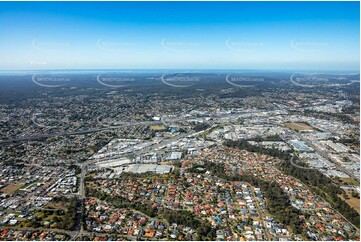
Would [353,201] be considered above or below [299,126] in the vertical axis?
below

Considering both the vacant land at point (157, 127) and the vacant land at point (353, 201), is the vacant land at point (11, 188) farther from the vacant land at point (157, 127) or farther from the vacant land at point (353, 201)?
the vacant land at point (353, 201)

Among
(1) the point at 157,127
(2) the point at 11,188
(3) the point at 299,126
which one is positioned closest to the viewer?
(2) the point at 11,188

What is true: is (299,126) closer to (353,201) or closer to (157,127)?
(157,127)

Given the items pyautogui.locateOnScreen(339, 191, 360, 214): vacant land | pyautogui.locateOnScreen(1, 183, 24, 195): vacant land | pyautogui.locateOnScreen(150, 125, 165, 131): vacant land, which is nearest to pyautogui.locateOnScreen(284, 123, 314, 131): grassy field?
pyautogui.locateOnScreen(150, 125, 165, 131): vacant land

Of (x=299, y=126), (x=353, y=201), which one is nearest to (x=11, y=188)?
(x=353, y=201)

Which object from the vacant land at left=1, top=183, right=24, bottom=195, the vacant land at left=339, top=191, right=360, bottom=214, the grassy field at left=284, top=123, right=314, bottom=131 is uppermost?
the grassy field at left=284, top=123, right=314, bottom=131

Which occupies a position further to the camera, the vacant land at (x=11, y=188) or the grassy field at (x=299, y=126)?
the grassy field at (x=299, y=126)

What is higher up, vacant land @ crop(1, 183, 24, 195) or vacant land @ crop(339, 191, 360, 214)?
vacant land @ crop(1, 183, 24, 195)

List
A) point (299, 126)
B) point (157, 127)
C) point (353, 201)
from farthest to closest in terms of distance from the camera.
Result: point (157, 127), point (299, 126), point (353, 201)

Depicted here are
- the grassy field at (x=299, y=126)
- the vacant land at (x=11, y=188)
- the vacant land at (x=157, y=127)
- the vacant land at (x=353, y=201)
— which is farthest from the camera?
the vacant land at (x=157, y=127)

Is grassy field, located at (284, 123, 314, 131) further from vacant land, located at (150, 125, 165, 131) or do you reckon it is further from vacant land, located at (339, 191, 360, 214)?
vacant land, located at (339, 191, 360, 214)

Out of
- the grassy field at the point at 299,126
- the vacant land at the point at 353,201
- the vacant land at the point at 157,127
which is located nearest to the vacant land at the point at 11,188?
the vacant land at the point at 157,127

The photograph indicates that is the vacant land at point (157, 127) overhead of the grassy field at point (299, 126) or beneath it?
beneath
